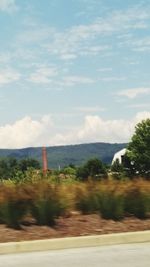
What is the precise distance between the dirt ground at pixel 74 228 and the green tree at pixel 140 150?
68.6m

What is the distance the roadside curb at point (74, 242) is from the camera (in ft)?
30.8

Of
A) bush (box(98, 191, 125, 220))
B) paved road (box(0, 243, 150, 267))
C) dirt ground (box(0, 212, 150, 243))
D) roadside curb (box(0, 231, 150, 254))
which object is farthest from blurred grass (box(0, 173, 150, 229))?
paved road (box(0, 243, 150, 267))

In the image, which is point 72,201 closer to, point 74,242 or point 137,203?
point 137,203

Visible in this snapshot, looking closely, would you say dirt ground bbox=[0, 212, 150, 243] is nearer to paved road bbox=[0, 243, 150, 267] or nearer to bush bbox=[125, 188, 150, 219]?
bush bbox=[125, 188, 150, 219]

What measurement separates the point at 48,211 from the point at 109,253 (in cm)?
256

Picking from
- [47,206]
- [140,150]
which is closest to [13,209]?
[47,206]

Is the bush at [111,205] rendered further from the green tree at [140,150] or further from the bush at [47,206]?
the green tree at [140,150]

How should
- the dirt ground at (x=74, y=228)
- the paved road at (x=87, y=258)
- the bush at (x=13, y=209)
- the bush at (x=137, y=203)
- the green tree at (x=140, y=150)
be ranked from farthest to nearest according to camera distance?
1. the green tree at (x=140, y=150)
2. the bush at (x=137, y=203)
3. the bush at (x=13, y=209)
4. the dirt ground at (x=74, y=228)
5. the paved road at (x=87, y=258)

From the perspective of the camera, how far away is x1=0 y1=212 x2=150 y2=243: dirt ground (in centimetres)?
1046

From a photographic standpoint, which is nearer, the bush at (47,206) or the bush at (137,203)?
the bush at (47,206)

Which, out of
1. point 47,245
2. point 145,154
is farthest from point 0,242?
point 145,154

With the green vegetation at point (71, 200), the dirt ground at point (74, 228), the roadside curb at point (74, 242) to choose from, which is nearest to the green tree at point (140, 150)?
the green vegetation at point (71, 200)

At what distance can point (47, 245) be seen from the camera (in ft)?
31.4

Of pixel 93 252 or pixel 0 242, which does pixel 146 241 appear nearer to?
pixel 93 252
